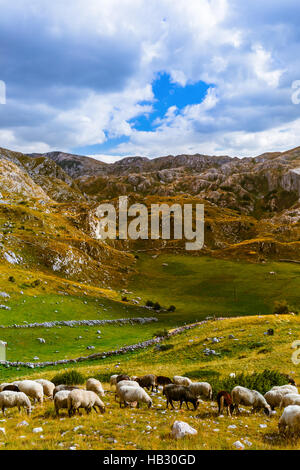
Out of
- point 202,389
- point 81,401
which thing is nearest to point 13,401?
point 81,401

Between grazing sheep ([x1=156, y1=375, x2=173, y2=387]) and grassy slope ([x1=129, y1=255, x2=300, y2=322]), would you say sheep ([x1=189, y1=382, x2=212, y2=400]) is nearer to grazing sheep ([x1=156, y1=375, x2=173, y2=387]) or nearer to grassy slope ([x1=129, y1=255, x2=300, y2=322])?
grazing sheep ([x1=156, y1=375, x2=173, y2=387])

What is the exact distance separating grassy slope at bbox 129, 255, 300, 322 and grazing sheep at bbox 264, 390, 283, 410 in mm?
60997

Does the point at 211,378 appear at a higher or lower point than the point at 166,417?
lower

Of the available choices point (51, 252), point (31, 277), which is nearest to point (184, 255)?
point (51, 252)

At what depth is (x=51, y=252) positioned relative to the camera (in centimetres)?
10312

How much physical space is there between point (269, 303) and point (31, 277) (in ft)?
237

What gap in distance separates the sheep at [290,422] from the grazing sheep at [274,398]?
502 centimetres

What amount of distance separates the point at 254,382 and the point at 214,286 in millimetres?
98625

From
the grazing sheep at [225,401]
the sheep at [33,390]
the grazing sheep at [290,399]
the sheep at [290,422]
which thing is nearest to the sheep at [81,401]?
the sheep at [33,390]

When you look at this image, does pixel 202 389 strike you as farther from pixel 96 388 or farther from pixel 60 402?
pixel 60 402

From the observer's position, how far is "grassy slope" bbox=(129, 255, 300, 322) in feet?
300

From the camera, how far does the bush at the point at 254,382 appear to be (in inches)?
805

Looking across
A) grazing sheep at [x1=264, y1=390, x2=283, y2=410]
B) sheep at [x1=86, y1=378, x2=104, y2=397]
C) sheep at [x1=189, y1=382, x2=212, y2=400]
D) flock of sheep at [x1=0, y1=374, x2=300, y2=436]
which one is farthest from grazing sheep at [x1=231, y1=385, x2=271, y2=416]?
sheep at [x1=86, y1=378, x2=104, y2=397]

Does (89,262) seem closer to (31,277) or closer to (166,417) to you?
(31,277)
